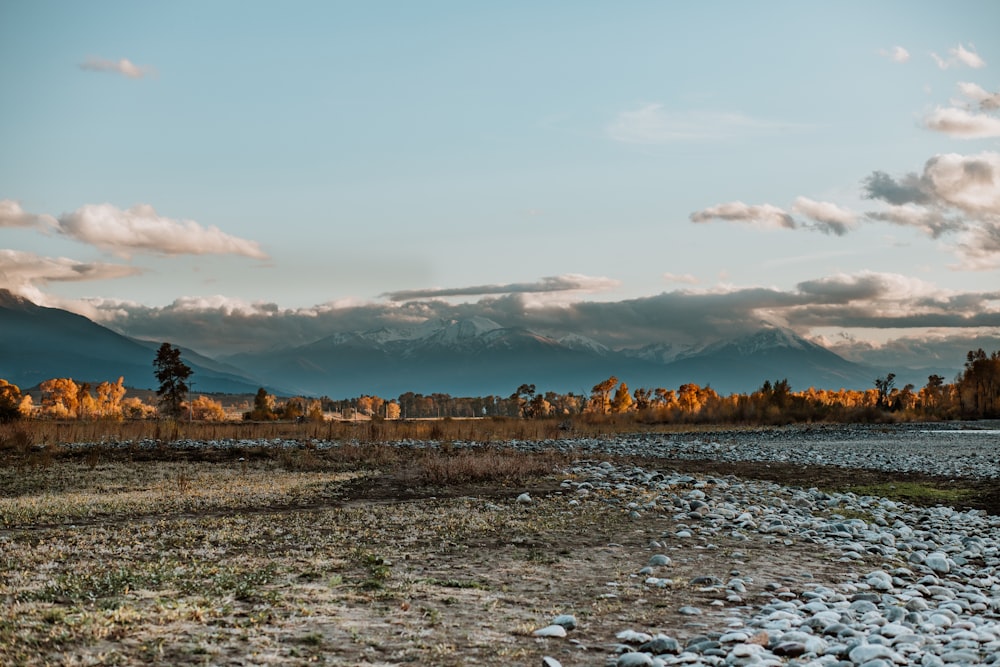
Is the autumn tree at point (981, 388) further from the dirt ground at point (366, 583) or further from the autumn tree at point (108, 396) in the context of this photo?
the autumn tree at point (108, 396)

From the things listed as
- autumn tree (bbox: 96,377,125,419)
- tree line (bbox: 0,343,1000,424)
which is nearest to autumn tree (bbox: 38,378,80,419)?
tree line (bbox: 0,343,1000,424)

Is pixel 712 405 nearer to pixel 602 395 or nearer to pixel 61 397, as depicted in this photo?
pixel 602 395

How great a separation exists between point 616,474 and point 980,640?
14881 millimetres

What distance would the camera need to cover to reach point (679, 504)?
52.5ft

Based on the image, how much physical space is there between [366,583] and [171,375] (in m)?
79.4

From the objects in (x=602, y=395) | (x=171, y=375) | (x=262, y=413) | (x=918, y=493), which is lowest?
(x=262, y=413)

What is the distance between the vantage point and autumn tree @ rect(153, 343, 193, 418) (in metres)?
80.7

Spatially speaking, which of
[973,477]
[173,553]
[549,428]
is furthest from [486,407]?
[173,553]

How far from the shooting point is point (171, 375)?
269ft

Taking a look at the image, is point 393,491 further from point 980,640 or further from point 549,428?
point 549,428

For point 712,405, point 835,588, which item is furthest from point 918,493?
point 712,405

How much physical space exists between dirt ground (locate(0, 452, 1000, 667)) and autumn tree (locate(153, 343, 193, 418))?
70947 mm

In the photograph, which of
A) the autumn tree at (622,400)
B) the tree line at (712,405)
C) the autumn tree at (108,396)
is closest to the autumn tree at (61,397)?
the tree line at (712,405)

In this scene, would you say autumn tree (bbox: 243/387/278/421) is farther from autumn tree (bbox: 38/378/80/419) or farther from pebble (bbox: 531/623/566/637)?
pebble (bbox: 531/623/566/637)
